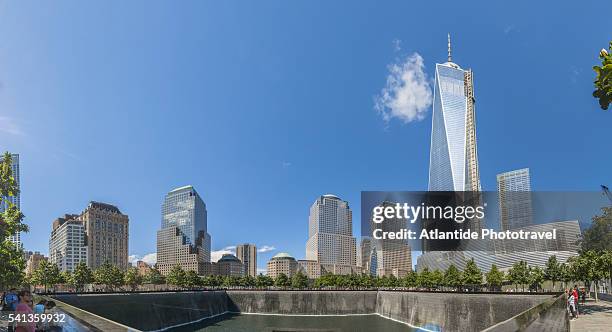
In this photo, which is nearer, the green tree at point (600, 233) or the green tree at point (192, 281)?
the green tree at point (600, 233)

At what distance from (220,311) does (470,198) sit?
137901mm

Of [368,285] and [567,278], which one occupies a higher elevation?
[567,278]

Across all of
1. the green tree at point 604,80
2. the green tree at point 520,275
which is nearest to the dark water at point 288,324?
the green tree at point 520,275

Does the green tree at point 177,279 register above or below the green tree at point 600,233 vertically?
below

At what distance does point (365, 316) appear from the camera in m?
72.9

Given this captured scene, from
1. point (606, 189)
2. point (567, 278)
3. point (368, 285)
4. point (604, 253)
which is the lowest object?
point (368, 285)

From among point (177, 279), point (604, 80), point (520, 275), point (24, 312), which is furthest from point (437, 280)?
point (24, 312)

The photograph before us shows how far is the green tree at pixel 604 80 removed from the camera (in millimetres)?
9672

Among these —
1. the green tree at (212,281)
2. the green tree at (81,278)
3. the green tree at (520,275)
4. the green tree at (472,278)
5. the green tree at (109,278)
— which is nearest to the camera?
the green tree at (520,275)

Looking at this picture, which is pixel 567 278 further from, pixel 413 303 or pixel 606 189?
pixel 413 303

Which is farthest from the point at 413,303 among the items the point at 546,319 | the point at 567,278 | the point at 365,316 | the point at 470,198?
the point at 470,198

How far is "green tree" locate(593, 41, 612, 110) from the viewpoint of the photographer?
31.7 ft

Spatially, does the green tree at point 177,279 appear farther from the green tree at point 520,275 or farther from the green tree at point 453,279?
the green tree at point 520,275

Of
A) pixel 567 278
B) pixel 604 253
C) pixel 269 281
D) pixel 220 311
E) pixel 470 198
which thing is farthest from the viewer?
pixel 470 198
